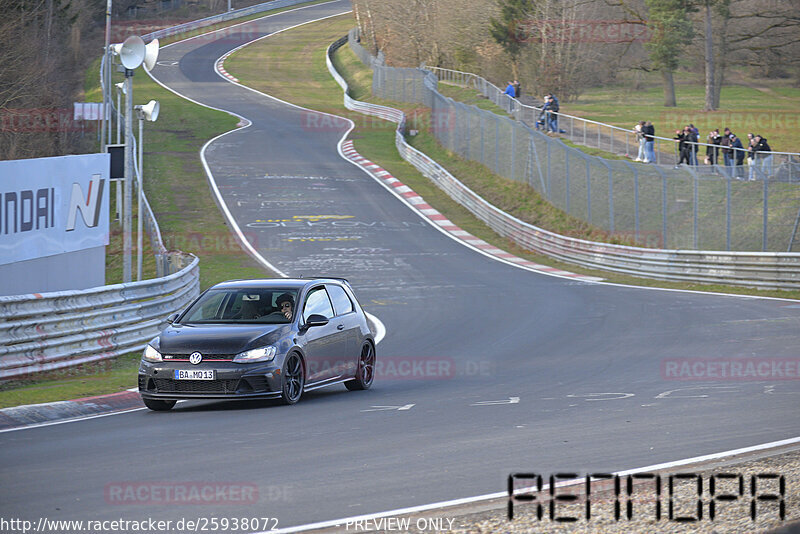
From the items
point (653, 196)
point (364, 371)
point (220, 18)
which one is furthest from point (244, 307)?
point (220, 18)

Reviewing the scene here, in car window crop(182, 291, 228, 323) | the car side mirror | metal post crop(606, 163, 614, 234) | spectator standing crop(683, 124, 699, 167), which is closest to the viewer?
the car side mirror

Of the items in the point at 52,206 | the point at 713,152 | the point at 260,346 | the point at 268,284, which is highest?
the point at 713,152

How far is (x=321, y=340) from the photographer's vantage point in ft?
42.8

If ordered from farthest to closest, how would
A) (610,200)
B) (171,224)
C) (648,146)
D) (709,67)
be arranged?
(709,67) < (171,224) < (648,146) < (610,200)

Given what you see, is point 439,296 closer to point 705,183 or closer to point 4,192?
point 705,183

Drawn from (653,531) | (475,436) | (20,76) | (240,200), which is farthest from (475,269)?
(20,76)

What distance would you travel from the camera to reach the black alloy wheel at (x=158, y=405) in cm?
1198

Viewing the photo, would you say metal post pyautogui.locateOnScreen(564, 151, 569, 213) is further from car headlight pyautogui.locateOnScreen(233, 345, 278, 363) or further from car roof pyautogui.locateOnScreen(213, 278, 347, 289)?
car headlight pyautogui.locateOnScreen(233, 345, 278, 363)

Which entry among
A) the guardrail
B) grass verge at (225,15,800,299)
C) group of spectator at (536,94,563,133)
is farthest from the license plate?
the guardrail

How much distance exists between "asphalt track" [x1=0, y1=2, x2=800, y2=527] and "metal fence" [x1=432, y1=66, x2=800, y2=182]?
4347mm

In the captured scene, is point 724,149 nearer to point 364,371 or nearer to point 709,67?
point 364,371

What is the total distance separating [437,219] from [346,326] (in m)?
26.8

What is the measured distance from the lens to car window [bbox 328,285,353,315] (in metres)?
13.9

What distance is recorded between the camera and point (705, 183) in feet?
93.0
